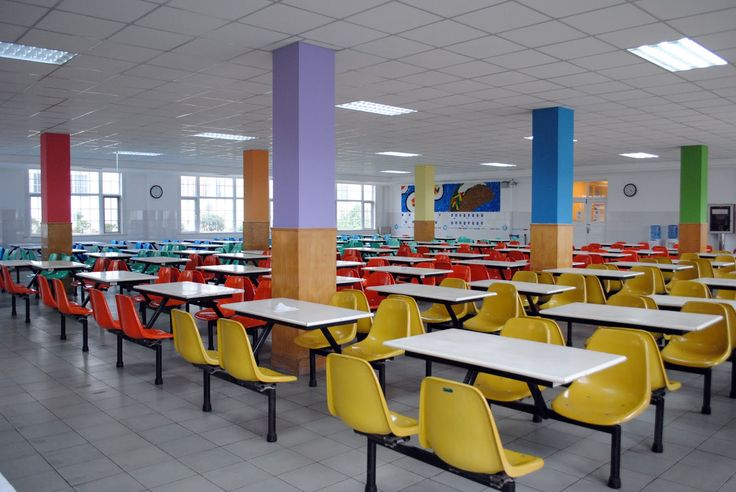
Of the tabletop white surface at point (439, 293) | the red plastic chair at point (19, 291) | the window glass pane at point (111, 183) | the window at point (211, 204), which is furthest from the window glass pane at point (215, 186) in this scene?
the tabletop white surface at point (439, 293)

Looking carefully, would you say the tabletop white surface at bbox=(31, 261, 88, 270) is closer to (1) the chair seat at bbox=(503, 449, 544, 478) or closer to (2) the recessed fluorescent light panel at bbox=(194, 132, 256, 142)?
(2) the recessed fluorescent light panel at bbox=(194, 132, 256, 142)

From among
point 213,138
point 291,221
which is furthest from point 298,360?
point 213,138

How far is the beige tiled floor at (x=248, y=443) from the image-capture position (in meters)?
2.74

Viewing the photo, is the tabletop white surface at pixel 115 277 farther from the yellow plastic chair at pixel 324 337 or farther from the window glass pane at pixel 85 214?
the window glass pane at pixel 85 214

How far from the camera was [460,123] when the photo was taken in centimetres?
809

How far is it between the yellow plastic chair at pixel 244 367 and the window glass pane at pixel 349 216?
16074mm

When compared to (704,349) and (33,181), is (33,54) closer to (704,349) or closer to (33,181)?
(704,349)

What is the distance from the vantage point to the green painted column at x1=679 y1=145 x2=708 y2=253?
10172 millimetres

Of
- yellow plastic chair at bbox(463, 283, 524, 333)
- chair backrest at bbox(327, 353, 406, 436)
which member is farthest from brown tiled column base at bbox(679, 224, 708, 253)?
chair backrest at bbox(327, 353, 406, 436)

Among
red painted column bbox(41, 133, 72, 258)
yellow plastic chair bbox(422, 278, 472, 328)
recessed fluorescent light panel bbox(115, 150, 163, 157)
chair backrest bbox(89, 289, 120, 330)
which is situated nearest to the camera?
chair backrest bbox(89, 289, 120, 330)

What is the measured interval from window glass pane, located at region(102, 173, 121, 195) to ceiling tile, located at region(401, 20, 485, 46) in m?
12.3

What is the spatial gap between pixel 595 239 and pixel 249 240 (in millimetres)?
9044

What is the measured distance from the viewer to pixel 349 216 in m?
19.8

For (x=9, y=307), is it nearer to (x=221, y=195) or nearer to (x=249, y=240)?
(x=249, y=240)
